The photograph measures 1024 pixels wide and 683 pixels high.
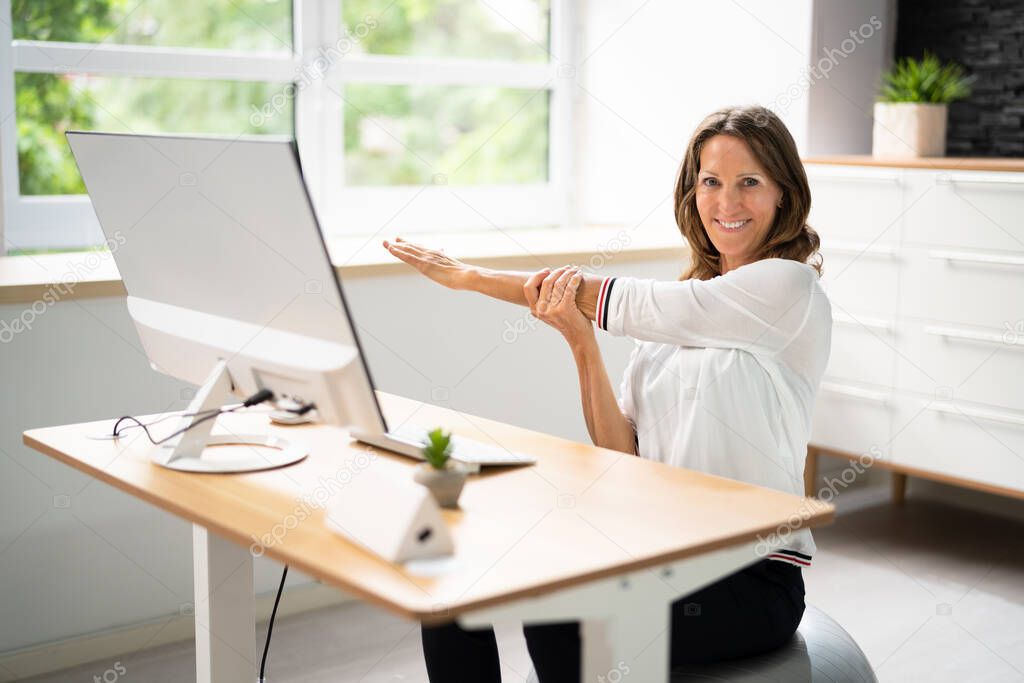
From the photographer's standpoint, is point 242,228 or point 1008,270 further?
point 1008,270

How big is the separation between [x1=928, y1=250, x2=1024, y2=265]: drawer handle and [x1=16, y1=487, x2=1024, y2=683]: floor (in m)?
0.86

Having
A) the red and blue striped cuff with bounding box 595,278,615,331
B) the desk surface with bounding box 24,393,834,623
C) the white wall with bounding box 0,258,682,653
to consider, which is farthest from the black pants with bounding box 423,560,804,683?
the white wall with bounding box 0,258,682,653

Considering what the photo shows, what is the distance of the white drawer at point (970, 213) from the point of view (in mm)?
3207

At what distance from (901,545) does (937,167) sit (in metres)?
1.11

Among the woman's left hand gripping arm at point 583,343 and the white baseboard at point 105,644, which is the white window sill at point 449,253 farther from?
the woman's left hand gripping arm at point 583,343

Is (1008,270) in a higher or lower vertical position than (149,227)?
lower

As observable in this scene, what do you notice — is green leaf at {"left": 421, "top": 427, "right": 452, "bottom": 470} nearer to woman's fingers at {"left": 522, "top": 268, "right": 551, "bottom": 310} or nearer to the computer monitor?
the computer monitor

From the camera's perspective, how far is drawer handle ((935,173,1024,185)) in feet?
10.5

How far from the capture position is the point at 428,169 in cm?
→ 404

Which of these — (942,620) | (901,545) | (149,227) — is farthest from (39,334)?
(901,545)

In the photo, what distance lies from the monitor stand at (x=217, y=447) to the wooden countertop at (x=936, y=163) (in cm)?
222

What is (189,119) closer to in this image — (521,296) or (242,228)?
(521,296)

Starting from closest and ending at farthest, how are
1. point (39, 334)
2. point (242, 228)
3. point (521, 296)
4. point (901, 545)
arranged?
point (242, 228), point (521, 296), point (39, 334), point (901, 545)

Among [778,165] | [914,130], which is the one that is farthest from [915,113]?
[778,165]
